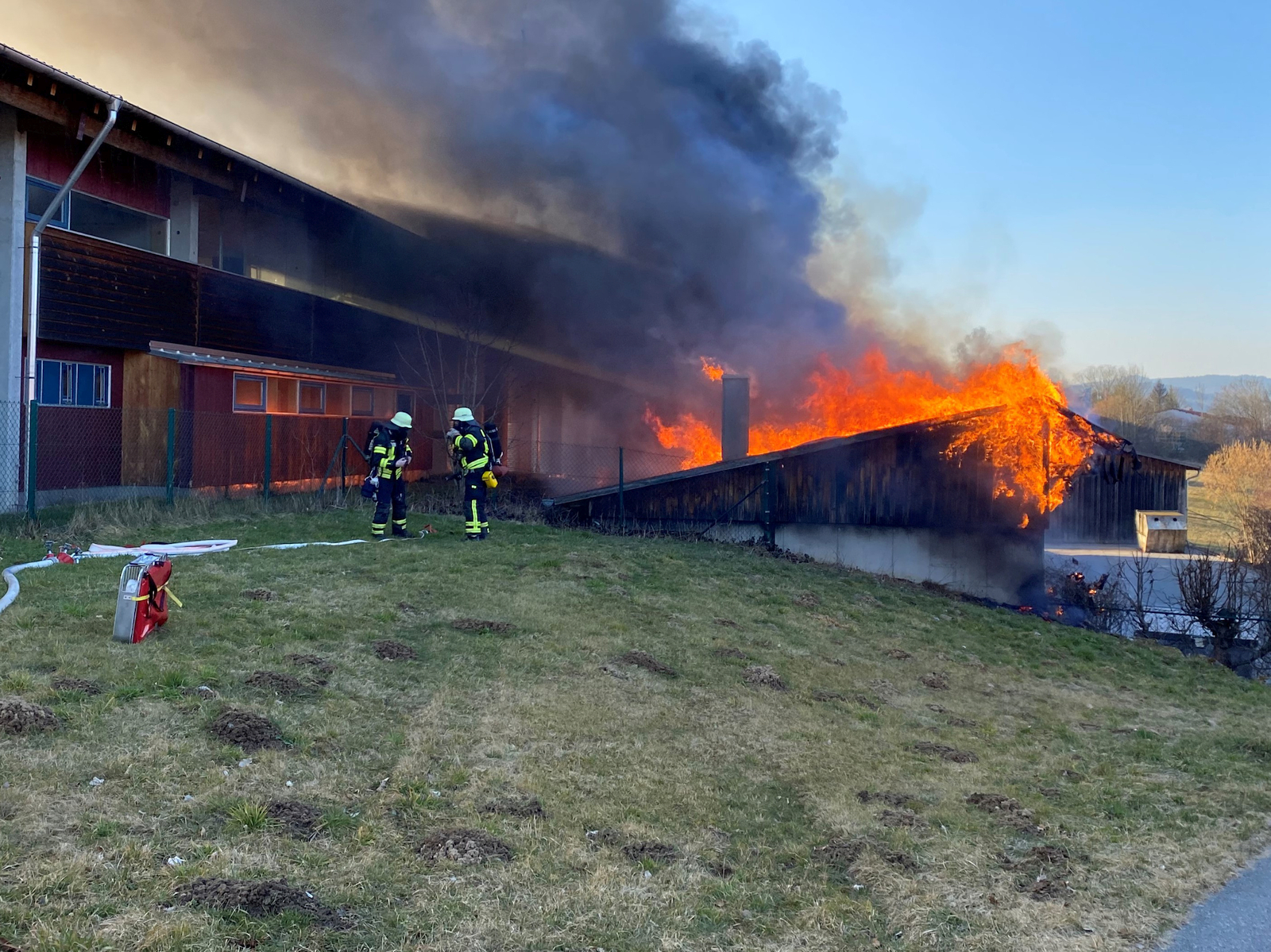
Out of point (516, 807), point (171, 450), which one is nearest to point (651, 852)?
point (516, 807)

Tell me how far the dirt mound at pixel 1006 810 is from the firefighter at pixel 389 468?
8.07m

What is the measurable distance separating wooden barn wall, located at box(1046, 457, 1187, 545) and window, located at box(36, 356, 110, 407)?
2759cm

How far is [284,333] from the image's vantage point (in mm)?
18938

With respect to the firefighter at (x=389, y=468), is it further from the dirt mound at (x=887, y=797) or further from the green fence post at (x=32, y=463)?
the dirt mound at (x=887, y=797)

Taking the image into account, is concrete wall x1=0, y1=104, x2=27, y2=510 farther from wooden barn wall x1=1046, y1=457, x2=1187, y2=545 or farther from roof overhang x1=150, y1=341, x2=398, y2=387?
wooden barn wall x1=1046, y1=457, x2=1187, y2=545

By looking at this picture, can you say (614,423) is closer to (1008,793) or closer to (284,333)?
(284,333)

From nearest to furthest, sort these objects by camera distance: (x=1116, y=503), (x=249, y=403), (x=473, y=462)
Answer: (x=473, y=462), (x=249, y=403), (x=1116, y=503)

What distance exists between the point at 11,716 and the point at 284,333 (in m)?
15.4

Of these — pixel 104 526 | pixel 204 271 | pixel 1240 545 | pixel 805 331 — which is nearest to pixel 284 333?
pixel 204 271

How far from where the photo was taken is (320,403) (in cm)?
1998

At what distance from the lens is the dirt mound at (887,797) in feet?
18.5

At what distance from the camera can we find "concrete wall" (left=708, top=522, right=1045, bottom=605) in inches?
680

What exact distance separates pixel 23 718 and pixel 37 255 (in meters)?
11.1

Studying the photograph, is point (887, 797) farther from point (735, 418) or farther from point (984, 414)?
point (735, 418)
